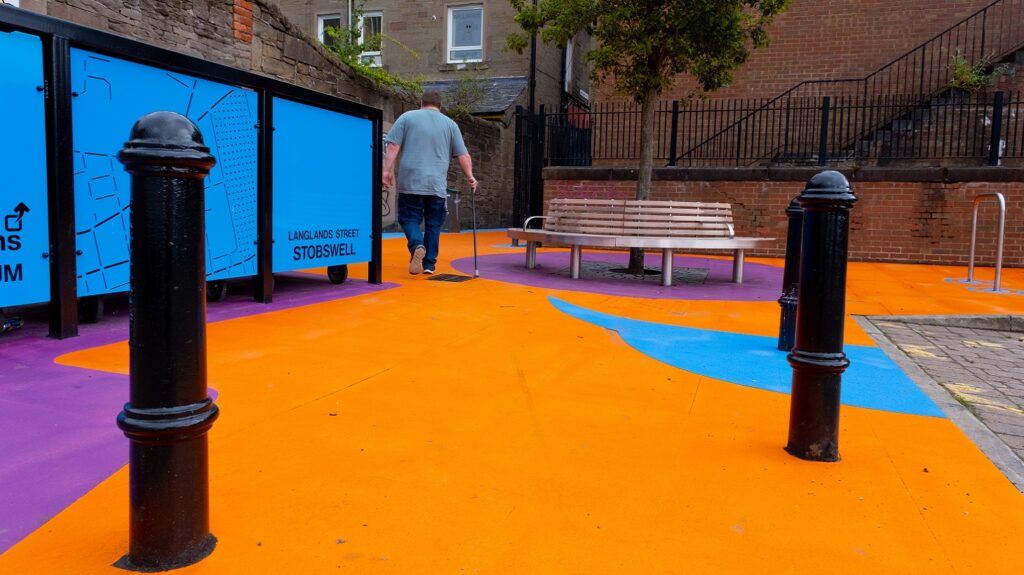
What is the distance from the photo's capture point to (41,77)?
3.91 m

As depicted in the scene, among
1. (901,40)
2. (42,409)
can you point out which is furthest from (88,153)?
(901,40)

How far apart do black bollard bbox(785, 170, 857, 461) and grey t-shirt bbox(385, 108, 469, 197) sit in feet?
17.2

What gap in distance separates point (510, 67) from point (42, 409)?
18.3 meters

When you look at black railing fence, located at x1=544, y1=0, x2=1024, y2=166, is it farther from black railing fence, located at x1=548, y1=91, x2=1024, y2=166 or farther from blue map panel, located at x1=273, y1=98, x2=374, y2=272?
blue map panel, located at x1=273, y1=98, x2=374, y2=272

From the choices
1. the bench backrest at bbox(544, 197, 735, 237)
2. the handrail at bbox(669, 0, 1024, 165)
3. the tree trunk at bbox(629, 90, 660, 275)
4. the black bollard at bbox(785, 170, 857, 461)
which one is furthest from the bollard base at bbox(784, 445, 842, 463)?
the handrail at bbox(669, 0, 1024, 165)

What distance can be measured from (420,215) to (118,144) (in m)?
3.64

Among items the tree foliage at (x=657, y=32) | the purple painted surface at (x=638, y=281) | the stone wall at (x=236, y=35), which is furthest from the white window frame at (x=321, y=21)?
the tree foliage at (x=657, y=32)

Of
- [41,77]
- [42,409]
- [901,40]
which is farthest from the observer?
[901,40]

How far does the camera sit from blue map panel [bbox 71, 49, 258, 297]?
4.18 m

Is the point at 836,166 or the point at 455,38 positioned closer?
the point at 836,166

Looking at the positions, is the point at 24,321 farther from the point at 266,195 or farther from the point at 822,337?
the point at 822,337

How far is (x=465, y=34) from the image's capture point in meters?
20.3

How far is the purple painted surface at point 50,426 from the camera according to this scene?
86.4 inches

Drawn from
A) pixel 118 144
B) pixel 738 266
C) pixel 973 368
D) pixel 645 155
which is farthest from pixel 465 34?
pixel 973 368
